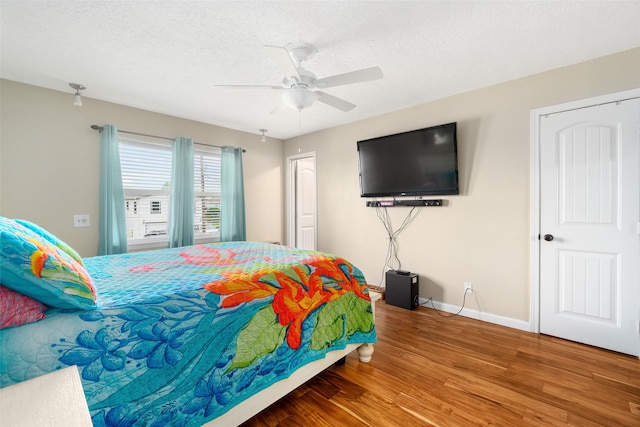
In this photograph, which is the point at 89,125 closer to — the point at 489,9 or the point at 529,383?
the point at 489,9

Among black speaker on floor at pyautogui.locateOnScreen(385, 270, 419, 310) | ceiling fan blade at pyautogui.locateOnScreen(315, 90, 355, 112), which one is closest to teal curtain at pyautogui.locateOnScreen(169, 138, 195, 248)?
ceiling fan blade at pyautogui.locateOnScreen(315, 90, 355, 112)

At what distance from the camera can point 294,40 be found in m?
2.05

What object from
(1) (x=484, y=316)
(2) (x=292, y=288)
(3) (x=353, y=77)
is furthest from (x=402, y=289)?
(3) (x=353, y=77)

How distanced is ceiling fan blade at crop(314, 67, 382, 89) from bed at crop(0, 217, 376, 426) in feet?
4.16

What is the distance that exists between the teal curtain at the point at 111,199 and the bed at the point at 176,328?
3.95ft

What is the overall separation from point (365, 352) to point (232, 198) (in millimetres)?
2945

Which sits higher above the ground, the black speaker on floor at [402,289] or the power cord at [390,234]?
the power cord at [390,234]

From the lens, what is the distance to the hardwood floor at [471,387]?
5.26 feet

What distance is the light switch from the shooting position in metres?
2.97

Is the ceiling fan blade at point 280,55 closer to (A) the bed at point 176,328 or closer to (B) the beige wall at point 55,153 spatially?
(A) the bed at point 176,328

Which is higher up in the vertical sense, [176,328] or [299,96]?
[299,96]

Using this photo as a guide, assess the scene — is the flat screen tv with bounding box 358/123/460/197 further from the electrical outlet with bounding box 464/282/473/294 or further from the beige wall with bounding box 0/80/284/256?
the beige wall with bounding box 0/80/284/256

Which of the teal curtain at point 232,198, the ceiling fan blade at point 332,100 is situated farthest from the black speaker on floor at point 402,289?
the teal curtain at point 232,198

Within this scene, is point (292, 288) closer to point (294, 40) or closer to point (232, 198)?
point (294, 40)
